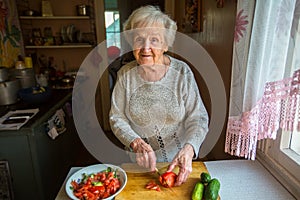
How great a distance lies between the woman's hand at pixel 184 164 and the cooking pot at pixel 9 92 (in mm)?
1272

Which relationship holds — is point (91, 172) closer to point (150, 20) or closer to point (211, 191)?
point (211, 191)

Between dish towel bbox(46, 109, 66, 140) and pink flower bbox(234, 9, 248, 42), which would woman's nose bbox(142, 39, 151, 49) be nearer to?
pink flower bbox(234, 9, 248, 42)

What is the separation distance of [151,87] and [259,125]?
444 millimetres

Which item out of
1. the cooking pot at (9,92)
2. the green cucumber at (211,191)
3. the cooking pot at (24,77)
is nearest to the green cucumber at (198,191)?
the green cucumber at (211,191)

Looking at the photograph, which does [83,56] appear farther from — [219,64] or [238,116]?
[238,116]

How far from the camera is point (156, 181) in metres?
0.80

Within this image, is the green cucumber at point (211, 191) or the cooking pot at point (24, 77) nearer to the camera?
the green cucumber at point (211, 191)

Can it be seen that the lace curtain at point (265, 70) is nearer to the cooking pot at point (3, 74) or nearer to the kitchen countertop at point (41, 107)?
the kitchen countertop at point (41, 107)

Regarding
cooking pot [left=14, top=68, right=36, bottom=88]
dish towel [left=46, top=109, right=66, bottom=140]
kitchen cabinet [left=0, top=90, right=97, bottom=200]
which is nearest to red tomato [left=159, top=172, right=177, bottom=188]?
kitchen cabinet [left=0, top=90, right=97, bottom=200]

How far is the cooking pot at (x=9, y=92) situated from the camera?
60.1 inches

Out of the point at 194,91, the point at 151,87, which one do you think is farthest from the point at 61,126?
the point at 194,91

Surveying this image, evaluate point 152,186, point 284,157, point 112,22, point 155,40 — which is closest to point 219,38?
point 155,40

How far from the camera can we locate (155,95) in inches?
39.2

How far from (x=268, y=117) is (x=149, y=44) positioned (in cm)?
50
